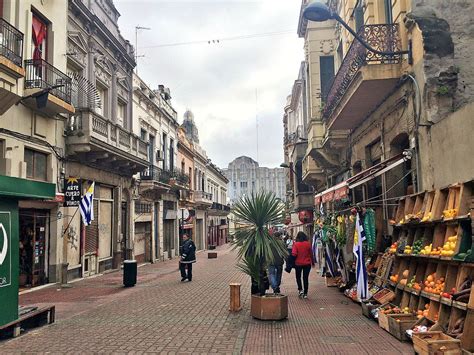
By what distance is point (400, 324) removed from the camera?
284 inches

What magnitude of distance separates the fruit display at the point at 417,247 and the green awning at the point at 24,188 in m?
6.85

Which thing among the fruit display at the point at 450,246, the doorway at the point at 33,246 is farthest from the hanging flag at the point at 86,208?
the fruit display at the point at 450,246

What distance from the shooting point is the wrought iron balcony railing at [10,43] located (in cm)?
1118

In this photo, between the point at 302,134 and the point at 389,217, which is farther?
the point at 302,134

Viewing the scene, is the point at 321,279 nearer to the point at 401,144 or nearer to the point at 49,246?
the point at 401,144

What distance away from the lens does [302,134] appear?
26906 millimetres

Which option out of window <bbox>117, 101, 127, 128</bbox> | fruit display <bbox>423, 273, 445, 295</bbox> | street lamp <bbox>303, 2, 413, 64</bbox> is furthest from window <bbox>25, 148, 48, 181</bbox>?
fruit display <bbox>423, 273, 445, 295</bbox>

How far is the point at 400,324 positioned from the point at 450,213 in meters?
1.95

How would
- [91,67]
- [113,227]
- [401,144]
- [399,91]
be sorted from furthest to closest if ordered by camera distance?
[113,227] → [91,67] → [401,144] → [399,91]

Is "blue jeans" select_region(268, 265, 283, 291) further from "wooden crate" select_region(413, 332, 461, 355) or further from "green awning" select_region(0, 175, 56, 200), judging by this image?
"green awning" select_region(0, 175, 56, 200)

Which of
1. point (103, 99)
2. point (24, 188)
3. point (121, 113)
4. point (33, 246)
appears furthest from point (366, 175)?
point (121, 113)

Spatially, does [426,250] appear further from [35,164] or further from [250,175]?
[250,175]

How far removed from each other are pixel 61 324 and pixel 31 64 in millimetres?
8175

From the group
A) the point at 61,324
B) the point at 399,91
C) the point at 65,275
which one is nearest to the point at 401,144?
the point at 399,91
